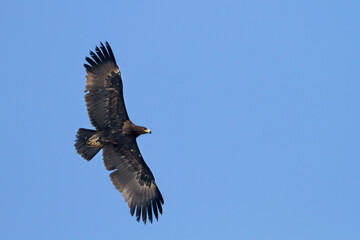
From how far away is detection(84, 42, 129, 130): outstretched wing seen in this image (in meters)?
16.4

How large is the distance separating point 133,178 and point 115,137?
5.16ft

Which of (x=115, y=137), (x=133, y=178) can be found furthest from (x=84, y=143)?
(x=133, y=178)

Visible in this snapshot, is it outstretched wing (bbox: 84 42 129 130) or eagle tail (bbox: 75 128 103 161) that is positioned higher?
outstretched wing (bbox: 84 42 129 130)

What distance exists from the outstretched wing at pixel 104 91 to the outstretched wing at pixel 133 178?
946mm

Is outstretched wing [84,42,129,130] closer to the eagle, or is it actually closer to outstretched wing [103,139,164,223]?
the eagle

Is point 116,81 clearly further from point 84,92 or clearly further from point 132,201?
point 132,201

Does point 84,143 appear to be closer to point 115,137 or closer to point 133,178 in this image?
point 115,137

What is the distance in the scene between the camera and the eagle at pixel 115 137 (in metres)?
16.4

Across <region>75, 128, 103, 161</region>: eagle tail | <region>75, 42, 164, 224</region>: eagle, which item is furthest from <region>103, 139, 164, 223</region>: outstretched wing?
<region>75, 128, 103, 161</region>: eagle tail

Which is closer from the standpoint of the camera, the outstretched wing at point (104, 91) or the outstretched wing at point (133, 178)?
the outstretched wing at point (104, 91)

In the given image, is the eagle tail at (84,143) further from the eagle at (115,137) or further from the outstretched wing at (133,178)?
the outstretched wing at (133,178)

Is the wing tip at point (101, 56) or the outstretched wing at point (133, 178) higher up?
the wing tip at point (101, 56)

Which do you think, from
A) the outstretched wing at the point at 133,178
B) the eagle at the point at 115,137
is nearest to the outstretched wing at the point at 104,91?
the eagle at the point at 115,137

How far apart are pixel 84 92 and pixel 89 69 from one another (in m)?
0.71
